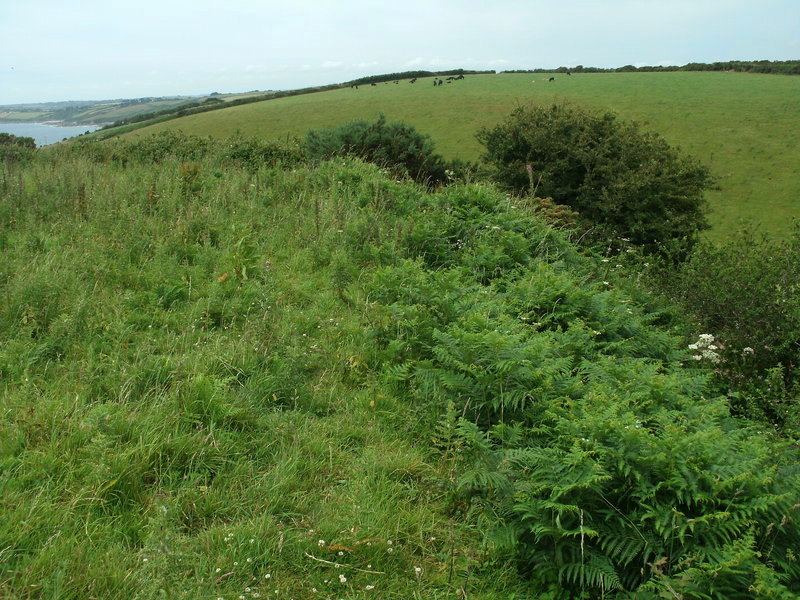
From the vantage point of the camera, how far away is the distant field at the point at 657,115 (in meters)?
32.8

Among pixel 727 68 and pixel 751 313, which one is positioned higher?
pixel 727 68

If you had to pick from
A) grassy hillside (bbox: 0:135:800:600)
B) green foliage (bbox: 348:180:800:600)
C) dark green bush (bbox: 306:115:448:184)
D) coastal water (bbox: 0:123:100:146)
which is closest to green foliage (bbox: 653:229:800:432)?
grassy hillside (bbox: 0:135:800:600)

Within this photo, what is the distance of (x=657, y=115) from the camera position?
44906mm

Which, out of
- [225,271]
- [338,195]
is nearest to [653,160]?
[338,195]

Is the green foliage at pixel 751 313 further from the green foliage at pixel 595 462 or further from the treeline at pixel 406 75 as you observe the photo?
the treeline at pixel 406 75

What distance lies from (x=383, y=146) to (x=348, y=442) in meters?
13.5

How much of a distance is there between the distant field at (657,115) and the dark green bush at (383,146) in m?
17.5

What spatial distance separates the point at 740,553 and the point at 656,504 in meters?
0.41

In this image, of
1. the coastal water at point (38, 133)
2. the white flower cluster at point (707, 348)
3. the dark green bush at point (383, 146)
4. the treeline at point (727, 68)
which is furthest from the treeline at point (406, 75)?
the white flower cluster at point (707, 348)

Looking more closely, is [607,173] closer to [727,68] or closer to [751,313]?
[751,313]

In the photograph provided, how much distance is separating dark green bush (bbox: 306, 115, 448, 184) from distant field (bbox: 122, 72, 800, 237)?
1746 centimetres

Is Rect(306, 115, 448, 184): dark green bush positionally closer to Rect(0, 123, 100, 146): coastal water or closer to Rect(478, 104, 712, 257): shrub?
Rect(478, 104, 712, 257): shrub

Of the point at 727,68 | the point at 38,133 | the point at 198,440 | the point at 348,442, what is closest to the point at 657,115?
the point at 727,68

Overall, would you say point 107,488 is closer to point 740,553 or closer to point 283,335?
point 283,335
